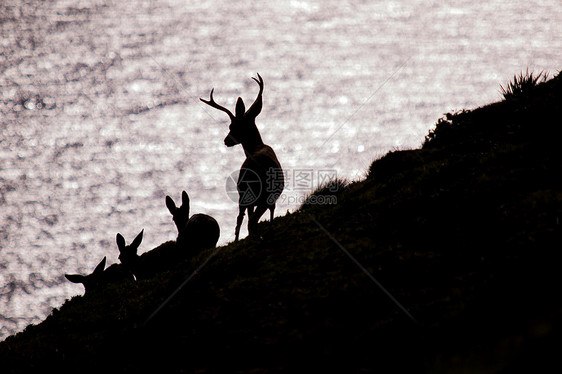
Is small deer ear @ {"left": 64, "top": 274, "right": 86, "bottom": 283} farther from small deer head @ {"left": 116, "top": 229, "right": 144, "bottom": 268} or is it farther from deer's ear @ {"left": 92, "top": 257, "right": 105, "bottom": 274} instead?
small deer head @ {"left": 116, "top": 229, "right": 144, "bottom": 268}

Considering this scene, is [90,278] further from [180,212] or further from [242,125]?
[242,125]

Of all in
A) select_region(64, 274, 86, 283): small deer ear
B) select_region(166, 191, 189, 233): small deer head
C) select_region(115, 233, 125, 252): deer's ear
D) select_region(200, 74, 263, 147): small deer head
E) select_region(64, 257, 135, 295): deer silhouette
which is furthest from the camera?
select_region(64, 274, 86, 283): small deer ear

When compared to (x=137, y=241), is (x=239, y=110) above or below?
above

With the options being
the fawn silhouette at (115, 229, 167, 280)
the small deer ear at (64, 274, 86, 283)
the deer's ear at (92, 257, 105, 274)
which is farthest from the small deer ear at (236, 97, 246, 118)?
the small deer ear at (64, 274, 86, 283)

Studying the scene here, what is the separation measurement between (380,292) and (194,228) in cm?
882

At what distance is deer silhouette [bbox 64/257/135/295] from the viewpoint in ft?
55.6

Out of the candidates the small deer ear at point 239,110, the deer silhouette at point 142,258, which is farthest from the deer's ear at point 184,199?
the small deer ear at point 239,110

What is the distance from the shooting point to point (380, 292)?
785 cm

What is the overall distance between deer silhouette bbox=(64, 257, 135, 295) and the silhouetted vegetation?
2.86m

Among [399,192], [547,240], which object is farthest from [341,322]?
[399,192]

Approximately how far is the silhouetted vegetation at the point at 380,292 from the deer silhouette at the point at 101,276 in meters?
2.86

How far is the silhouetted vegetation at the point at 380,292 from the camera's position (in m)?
5.84

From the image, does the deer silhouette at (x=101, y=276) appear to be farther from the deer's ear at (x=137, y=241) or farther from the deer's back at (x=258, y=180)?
the deer's back at (x=258, y=180)

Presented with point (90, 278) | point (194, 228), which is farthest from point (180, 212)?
point (90, 278)
